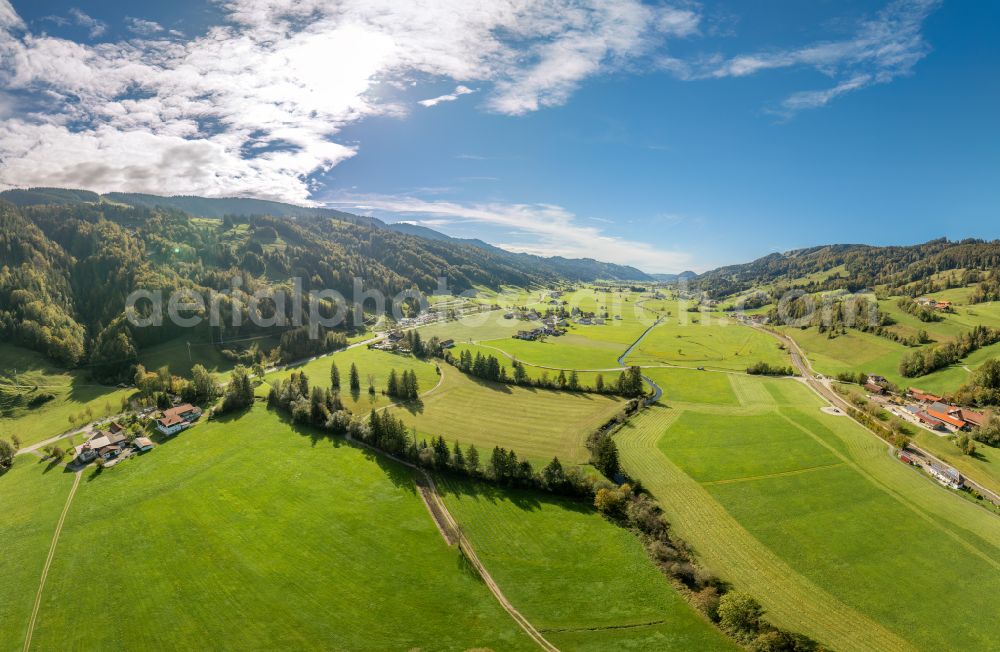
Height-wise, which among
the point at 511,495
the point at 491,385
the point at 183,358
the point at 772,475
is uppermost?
the point at 491,385

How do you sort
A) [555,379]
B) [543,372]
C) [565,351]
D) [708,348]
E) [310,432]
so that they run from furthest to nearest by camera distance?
[708,348] < [565,351] < [543,372] < [555,379] < [310,432]

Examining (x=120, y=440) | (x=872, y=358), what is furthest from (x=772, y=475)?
(x=120, y=440)

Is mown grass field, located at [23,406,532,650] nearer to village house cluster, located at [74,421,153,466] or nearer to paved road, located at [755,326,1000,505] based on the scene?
village house cluster, located at [74,421,153,466]

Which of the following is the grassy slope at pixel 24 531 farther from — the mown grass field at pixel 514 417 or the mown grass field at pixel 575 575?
the mown grass field at pixel 514 417

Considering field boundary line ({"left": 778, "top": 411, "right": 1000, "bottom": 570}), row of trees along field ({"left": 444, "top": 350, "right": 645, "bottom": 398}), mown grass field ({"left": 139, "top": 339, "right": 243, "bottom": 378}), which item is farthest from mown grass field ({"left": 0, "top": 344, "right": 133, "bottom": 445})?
field boundary line ({"left": 778, "top": 411, "right": 1000, "bottom": 570})

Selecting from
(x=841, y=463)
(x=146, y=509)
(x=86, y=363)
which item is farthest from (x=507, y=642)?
(x=86, y=363)

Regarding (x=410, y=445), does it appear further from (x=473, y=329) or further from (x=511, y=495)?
(x=473, y=329)
